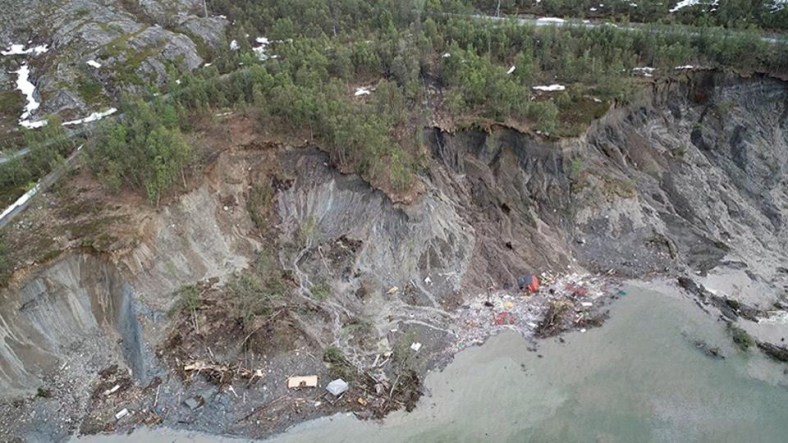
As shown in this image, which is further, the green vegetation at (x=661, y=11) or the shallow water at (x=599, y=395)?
the green vegetation at (x=661, y=11)

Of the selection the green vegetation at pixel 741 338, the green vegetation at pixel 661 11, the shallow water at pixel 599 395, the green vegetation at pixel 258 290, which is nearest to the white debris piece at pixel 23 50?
the green vegetation at pixel 258 290

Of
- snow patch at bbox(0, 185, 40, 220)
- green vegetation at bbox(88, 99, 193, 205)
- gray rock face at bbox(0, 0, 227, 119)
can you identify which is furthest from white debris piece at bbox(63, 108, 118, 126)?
snow patch at bbox(0, 185, 40, 220)

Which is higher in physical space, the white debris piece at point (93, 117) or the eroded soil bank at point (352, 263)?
the white debris piece at point (93, 117)

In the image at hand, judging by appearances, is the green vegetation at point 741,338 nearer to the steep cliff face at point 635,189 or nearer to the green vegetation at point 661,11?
the steep cliff face at point 635,189

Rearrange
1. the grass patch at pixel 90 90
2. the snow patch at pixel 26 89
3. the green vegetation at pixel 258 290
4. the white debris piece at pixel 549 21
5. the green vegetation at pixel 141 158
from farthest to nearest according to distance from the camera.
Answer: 1. the white debris piece at pixel 549 21
2. the grass patch at pixel 90 90
3. the snow patch at pixel 26 89
4. the green vegetation at pixel 141 158
5. the green vegetation at pixel 258 290

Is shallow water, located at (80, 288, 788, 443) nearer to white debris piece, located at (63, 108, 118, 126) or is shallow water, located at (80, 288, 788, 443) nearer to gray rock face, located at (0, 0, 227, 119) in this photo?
white debris piece, located at (63, 108, 118, 126)

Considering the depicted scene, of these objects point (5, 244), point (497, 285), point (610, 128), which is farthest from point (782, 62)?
point (5, 244)

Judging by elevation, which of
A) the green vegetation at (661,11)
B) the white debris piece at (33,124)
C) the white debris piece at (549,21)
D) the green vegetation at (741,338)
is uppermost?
the green vegetation at (661,11)

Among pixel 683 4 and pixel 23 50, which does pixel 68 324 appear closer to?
pixel 23 50
